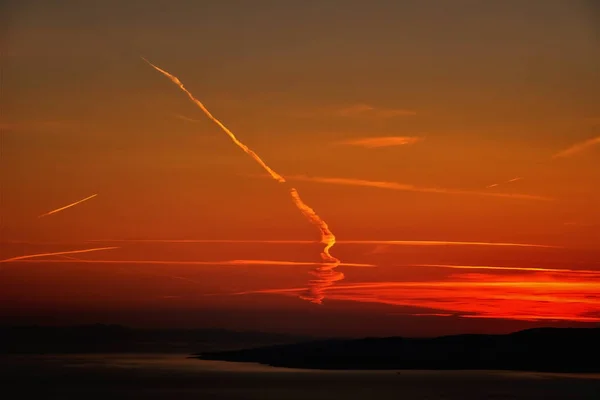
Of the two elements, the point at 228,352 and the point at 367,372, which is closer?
the point at 367,372

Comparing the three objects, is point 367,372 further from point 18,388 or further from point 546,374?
point 18,388

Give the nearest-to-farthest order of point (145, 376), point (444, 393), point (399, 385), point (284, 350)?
point (444, 393) < point (399, 385) < point (145, 376) < point (284, 350)

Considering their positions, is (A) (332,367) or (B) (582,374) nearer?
(B) (582,374)

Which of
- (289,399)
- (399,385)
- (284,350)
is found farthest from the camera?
(284,350)

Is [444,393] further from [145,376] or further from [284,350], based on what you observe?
[284,350]

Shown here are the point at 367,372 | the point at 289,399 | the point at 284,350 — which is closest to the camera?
the point at 289,399

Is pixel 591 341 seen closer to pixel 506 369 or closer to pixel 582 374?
pixel 582 374

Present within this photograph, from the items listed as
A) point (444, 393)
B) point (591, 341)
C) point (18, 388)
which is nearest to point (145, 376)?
point (18, 388)

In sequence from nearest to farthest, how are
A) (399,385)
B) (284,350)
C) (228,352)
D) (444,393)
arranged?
(444,393) < (399,385) < (284,350) < (228,352)

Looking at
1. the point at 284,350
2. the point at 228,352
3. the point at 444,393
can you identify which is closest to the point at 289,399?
the point at 444,393
